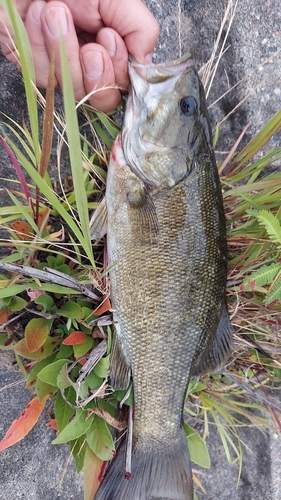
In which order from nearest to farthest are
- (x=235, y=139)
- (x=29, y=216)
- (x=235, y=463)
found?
1. (x=29, y=216)
2. (x=235, y=139)
3. (x=235, y=463)

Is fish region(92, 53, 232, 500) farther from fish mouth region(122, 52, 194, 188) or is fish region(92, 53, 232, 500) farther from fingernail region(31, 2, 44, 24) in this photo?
fingernail region(31, 2, 44, 24)

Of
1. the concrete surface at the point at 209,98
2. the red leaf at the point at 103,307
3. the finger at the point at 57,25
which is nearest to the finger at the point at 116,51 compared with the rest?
the finger at the point at 57,25

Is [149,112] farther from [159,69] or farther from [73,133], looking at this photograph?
[73,133]

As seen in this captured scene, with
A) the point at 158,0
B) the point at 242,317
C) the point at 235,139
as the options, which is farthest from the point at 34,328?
the point at 158,0

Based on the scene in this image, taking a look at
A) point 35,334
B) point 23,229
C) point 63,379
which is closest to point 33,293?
point 35,334

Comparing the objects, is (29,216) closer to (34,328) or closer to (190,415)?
(34,328)
